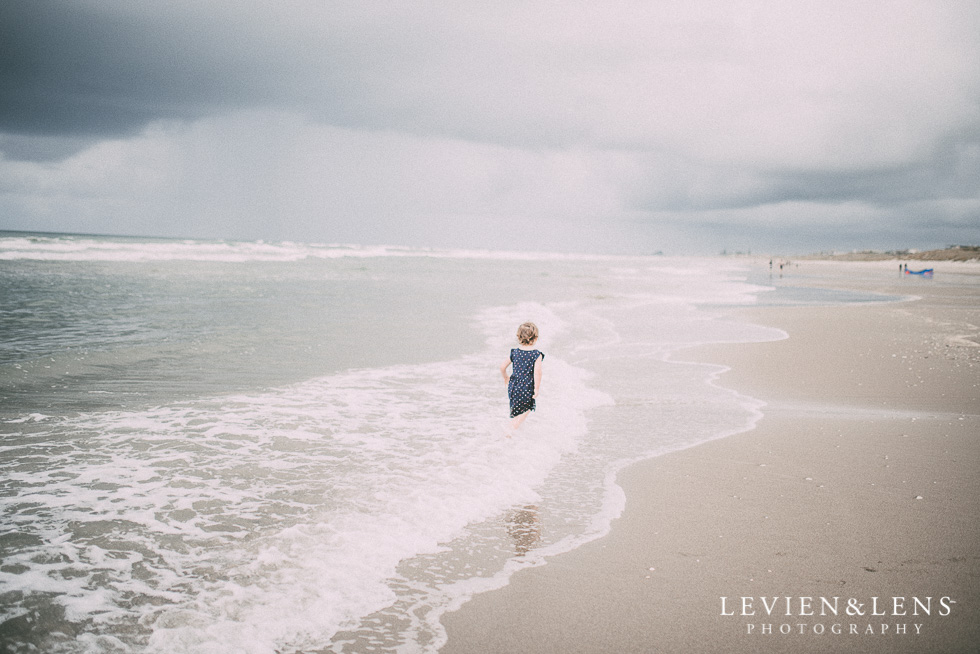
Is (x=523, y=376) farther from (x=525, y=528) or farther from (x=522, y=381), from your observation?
(x=525, y=528)

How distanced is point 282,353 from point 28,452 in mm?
5635

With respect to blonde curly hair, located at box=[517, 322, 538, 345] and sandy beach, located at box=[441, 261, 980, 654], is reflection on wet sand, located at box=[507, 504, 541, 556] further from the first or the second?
blonde curly hair, located at box=[517, 322, 538, 345]

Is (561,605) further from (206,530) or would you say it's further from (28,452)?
(28,452)

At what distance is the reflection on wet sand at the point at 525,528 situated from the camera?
424cm

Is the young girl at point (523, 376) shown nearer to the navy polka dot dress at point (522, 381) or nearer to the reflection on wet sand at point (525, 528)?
the navy polka dot dress at point (522, 381)

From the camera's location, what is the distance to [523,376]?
6582 mm

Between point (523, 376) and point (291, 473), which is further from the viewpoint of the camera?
point (523, 376)

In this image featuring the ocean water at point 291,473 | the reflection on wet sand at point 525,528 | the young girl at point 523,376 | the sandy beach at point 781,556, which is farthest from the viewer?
the young girl at point 523,376

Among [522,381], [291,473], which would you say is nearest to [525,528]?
[522,381]

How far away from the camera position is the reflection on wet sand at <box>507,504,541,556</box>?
Result: 13.9 feet

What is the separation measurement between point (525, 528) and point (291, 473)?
254 centimetres

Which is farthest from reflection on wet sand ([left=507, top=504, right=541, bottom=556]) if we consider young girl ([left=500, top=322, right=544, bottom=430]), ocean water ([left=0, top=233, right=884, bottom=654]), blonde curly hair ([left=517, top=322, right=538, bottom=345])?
blonde curly hair ([left=517, top=322, right=538, bottom=345])

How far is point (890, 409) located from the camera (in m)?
8.26

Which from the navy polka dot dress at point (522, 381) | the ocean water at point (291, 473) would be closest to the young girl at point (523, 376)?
the navy polka dot dress at point (522, 381)
